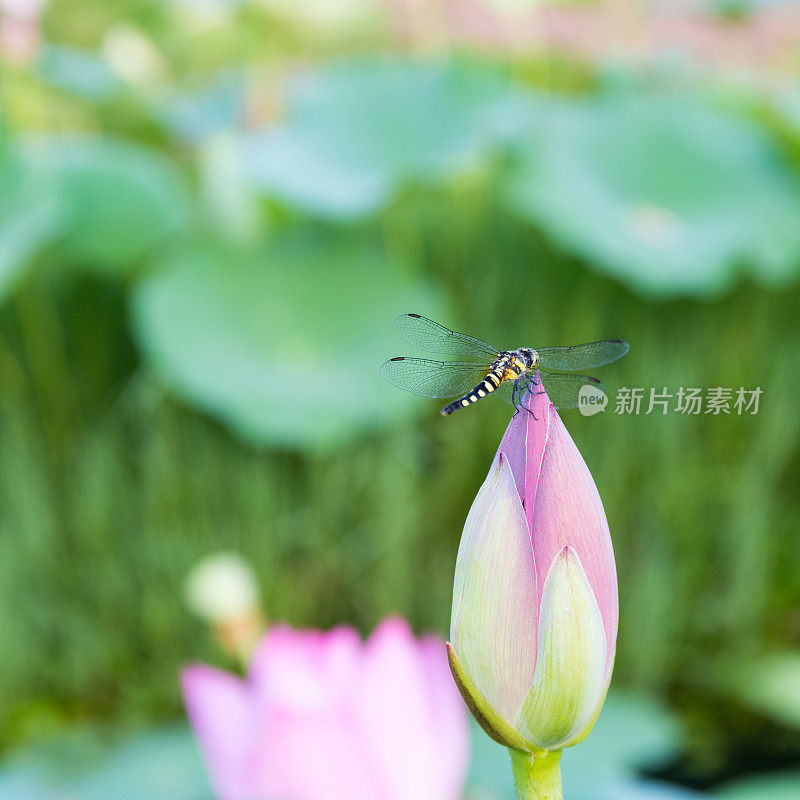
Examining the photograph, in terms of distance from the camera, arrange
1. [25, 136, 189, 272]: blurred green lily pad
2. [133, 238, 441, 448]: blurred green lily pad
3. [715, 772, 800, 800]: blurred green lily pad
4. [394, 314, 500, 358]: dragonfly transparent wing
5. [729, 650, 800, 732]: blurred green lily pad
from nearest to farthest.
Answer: [394, 314, 500, 358]: dragonfly transparent wing → [715, 772, 800, 800]: blurred green lily pad → [729, 650, 800, 732]: blurred green lily pad → [133, 238, 441, 448]: blurred green lily pad → [25, 136, 189, 272]: blurred green lily pad

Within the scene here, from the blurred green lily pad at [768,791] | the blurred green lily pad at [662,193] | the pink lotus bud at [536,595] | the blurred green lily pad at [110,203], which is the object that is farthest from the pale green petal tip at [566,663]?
the blurred green lily pad at [110,203]

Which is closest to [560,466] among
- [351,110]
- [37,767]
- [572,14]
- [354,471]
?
[37,767]

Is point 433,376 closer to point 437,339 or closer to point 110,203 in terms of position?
point 437,339

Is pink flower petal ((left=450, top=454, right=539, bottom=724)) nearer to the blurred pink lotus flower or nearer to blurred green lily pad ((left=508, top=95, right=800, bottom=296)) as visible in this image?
the blurred pink lotus flower

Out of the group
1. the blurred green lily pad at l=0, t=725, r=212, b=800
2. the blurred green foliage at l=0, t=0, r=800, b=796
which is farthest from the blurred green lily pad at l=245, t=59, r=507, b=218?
the blurred green lily pad at l=0, t=725, r=212, b=800

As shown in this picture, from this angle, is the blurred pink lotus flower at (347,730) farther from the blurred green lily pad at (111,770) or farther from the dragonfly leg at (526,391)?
the blurred green lily pad at (111,770)

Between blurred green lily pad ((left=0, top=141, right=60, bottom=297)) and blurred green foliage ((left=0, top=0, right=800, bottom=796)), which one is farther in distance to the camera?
blurred green foliage ((left=0, top=0, right=800, bottom=796))
